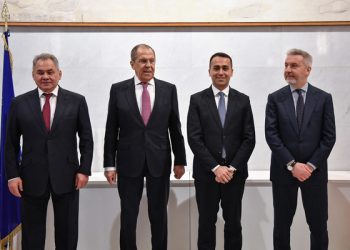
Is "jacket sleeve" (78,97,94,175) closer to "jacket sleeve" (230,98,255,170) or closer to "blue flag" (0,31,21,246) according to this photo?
"blue flag" (0,31,21,246)

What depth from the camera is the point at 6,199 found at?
3.12 metres

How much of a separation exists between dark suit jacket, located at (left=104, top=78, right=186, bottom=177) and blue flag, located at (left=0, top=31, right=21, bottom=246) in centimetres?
84

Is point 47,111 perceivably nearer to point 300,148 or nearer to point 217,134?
point 217,134

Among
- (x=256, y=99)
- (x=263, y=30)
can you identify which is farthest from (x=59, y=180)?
(x=263, y=30)

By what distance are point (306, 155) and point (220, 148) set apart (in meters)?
0.58

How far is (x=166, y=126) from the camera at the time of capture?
2877mm

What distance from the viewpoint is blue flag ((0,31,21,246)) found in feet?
10.1

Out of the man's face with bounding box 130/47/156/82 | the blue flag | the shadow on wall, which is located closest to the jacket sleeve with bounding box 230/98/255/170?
the man's face with bounding box 130/47/156/82

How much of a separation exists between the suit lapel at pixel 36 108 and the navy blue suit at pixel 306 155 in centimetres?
153

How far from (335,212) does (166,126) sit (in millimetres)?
1725

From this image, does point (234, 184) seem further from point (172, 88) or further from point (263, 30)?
point (263, 30)

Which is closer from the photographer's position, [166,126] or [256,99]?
[166,126]

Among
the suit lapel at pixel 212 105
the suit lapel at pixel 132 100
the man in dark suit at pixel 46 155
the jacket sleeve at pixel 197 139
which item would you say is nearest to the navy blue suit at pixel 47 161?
the man in dark suit at pixel 46 155

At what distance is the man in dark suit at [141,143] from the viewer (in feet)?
9.25
